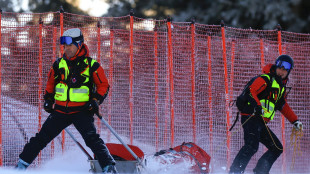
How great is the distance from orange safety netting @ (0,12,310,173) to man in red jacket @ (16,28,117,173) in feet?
7.04

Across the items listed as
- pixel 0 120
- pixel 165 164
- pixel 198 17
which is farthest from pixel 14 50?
pixel 198 17

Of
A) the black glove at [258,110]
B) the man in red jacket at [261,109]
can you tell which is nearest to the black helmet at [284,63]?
the man in red jacket at [261,109]

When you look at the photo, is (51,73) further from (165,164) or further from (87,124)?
(165,164)

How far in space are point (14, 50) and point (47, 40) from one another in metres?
0.52

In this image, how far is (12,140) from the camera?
8.78 metres

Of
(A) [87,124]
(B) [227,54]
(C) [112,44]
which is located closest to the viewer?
(A) [87,124]

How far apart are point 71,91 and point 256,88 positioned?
236 cm

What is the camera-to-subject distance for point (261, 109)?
24.4 ft

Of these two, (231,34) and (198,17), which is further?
(198,17)

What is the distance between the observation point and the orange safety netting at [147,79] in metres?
8.85

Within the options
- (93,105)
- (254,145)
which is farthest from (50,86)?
(254,145)

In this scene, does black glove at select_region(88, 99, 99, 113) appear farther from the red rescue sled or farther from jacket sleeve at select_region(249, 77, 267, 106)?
jacket sleeve at select_region(249, 77, 267, 106)

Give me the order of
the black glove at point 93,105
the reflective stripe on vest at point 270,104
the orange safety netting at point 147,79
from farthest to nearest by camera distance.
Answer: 1. the orange safety netting at point 147,79
2. the reflective stripe on vest at point 270,104
3. the black glove at point 93,105

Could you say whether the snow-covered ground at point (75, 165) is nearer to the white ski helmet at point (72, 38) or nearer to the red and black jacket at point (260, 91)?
the red and black jacket at point (260, 91)
